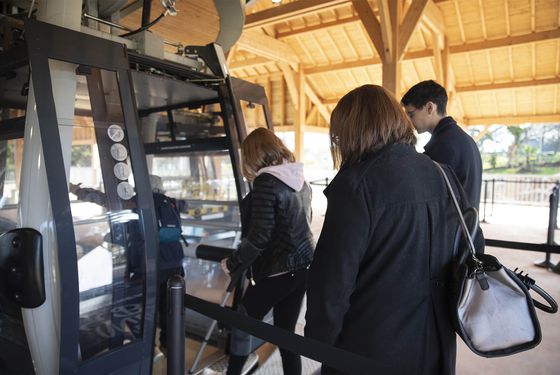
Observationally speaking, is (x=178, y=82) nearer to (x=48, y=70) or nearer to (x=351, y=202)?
(x=48, y=70)

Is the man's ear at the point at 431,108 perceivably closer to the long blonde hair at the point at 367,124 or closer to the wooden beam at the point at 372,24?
the long blonde hair at the point at 367,124

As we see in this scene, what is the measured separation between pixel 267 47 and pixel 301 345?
10787mm

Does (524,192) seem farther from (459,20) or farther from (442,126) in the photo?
(442,126)

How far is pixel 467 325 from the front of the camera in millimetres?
1214

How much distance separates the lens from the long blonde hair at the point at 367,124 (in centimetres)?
124

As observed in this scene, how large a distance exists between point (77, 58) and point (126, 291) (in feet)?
3.43

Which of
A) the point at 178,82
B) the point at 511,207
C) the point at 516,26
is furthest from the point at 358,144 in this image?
the point at 511,207

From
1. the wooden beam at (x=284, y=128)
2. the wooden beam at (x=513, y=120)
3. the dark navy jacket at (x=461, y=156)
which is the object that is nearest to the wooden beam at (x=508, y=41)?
the wooden beam at (x=513, y=120)

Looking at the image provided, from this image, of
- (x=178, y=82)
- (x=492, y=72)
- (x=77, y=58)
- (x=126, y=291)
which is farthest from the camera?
(x=492, y=72)

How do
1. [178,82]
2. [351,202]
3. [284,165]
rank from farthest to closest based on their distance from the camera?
1. [178,82]
2. [284,165]
3. [351,202]

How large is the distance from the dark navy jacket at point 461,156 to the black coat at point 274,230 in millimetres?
803

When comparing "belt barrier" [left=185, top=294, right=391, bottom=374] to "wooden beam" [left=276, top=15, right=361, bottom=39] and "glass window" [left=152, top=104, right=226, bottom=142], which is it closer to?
"glass window" [left=152, top=104, right=226, bottom=142]

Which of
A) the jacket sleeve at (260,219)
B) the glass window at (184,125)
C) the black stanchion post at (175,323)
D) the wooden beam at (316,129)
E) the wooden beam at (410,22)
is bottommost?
the black stanchion post at (175,323)

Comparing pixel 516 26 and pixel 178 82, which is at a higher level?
pixel 516 26
